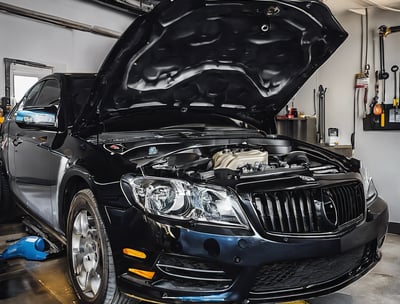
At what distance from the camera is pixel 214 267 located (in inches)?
51.6

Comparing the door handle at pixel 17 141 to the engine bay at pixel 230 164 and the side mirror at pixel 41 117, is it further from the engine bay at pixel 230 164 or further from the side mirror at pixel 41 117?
the engine bay at pixel 230 164

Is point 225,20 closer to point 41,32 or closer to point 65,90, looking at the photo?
point 65,90

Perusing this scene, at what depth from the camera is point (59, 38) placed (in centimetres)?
457

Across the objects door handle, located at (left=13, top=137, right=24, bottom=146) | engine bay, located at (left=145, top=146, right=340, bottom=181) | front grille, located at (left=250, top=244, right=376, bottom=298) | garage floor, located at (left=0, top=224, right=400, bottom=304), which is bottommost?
garage floor, located at (left=0, top=224, right=400, bottom=304)

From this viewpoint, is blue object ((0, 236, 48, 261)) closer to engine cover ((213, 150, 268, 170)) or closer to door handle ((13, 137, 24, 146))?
door handle ((13, 137, 24, 146))

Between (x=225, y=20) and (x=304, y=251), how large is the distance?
120 centimetres

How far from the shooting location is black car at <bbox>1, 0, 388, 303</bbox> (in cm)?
133

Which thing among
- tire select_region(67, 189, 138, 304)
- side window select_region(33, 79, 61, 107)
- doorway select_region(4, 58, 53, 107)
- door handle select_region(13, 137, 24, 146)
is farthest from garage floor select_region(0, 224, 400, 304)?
doorway select_region(4, 58, 53, 107)

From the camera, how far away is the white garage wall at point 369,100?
364 centimetres

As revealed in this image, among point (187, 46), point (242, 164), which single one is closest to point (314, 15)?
point (187, 46)

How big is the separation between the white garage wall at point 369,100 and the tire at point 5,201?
3.32 m

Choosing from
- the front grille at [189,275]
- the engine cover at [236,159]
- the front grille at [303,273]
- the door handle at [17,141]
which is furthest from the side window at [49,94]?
the front grille at [303,273]

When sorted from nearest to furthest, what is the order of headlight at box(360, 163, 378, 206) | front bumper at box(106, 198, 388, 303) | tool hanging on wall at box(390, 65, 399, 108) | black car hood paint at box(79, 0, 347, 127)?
front bumper at box(106, 198, 388, 303)
black car hood paint at box(79, 0, 347, 127)
headlight at box(360, 163, 378, 206)
tool hanging on wall at box(390, 65, 399, 108)

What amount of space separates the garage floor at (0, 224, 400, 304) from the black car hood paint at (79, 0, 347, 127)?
39.1 inches
